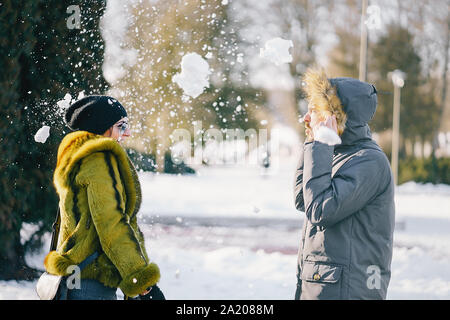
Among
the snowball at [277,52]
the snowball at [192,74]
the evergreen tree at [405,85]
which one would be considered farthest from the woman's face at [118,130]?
the evergreen tree at [405,85]

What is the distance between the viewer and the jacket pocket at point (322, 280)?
79.0 inches

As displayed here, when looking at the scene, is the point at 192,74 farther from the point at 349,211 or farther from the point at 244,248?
the point at 244,248

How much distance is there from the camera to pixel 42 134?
15.2 feet

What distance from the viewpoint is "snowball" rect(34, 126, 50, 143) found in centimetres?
461

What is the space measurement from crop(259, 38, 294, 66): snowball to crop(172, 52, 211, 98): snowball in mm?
1289

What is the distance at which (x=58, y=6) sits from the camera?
4.83m

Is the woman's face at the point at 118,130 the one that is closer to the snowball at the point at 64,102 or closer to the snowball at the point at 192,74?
the snowball at the point at 64,102

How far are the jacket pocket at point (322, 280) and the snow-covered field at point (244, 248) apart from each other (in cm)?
215

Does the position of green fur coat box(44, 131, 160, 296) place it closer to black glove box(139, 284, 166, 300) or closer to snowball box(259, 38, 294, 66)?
black glove box(139, 284, 166, 300)

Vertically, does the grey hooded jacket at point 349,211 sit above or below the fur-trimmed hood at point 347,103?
below

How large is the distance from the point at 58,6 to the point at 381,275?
4.09 m

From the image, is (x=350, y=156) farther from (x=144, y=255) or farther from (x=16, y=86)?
(x=16, y=86)

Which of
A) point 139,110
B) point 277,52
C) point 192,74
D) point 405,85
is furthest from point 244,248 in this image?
point 405,85

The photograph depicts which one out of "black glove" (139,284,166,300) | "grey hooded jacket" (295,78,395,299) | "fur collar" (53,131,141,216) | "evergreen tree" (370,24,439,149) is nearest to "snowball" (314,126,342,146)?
"grey hooded jacket" (295,78,395,299)
